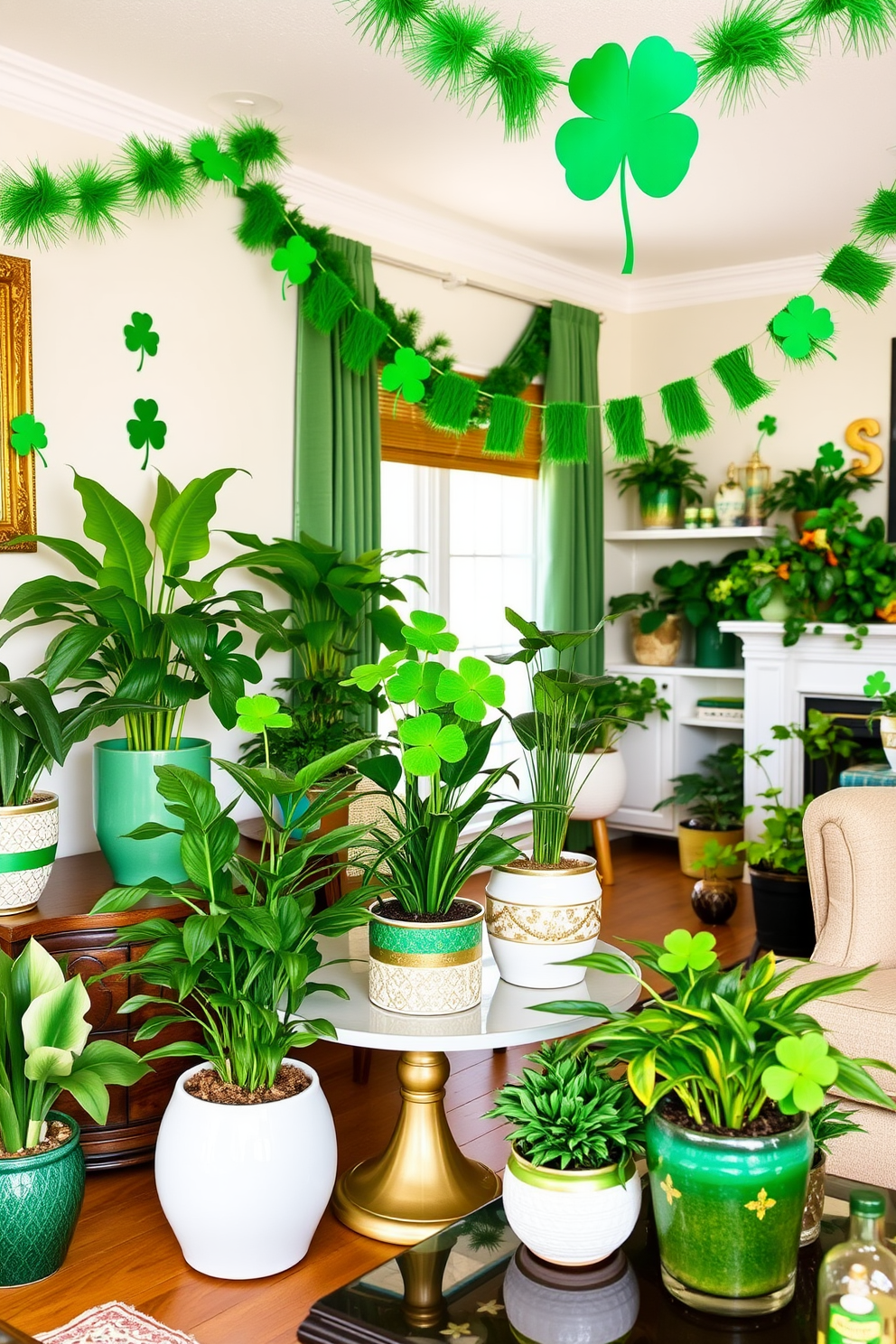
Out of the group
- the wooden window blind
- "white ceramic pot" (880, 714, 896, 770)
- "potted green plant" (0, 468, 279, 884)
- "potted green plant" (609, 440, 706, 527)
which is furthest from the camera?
"potted green plant" (609, 440, 706, 527)

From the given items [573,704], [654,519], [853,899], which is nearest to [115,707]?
[573,704]

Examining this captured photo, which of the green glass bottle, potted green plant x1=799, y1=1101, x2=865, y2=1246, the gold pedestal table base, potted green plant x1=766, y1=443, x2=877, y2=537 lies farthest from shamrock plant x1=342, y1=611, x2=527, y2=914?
potted green plant x1=766, y1=443, x2=877, y2=537

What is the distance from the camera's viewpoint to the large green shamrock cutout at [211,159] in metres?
3.67

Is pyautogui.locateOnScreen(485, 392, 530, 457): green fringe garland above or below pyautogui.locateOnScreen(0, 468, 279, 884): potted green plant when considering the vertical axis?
above

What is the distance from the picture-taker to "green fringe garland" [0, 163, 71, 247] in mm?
3395

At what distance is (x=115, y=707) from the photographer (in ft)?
9.40

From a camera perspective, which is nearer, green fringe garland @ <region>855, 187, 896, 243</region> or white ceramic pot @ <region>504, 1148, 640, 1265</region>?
white ceramic pot @ <region>504, 1148, 640, 1265</region>

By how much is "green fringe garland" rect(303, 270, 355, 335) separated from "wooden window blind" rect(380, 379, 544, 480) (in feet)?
1.60

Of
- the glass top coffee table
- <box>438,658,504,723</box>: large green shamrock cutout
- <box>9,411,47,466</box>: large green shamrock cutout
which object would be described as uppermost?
<box>9,411,47,466</box>: large green shamrock cutout

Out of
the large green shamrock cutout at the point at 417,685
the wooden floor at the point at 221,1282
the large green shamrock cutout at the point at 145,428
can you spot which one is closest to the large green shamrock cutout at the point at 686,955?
the wooden floor at the point at 221,1282

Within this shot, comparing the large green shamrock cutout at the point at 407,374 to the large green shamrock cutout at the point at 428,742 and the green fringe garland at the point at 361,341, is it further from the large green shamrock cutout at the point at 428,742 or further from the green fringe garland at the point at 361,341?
the large green shamrock cutout at the point at 428,742

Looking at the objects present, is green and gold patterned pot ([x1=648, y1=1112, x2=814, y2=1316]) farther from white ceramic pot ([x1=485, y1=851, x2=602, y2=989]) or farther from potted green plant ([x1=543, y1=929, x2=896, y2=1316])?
white ceramic pot ([x1=485, y1=851, x2=602, y2=989])

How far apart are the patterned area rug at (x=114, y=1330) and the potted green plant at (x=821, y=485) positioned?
4.18 meters

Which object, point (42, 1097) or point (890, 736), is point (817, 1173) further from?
point (890, 736)
